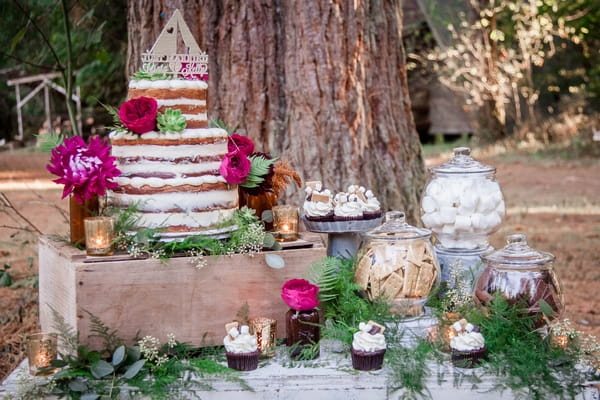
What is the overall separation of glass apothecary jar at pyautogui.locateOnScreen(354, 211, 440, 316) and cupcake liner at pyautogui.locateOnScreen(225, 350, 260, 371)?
410mm

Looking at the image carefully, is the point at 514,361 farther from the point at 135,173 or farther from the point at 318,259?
the point at 135,173

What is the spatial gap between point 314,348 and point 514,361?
512mm

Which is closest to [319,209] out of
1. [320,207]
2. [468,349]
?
[320,207]

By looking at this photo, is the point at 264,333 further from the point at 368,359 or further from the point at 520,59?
the point at 520,59

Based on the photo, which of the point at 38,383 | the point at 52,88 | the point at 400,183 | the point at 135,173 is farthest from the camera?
the point at 52,88

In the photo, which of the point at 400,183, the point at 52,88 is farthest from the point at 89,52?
the point at 52,88

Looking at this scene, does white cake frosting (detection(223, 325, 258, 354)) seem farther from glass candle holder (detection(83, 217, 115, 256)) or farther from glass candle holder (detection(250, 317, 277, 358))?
glass candle holder (detection(83, 217, 115, 256))

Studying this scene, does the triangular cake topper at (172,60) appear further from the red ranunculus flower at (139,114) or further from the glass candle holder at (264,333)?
the glass candle holder at (264,333)

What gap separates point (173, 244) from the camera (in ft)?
7.18

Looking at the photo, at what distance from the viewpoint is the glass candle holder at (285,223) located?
243 centimetres

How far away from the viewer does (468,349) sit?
2090mm

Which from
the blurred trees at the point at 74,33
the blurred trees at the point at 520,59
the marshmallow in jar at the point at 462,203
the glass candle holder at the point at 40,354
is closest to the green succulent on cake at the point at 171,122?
the glass candle holder at the point at 40,354

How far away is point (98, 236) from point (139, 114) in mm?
342

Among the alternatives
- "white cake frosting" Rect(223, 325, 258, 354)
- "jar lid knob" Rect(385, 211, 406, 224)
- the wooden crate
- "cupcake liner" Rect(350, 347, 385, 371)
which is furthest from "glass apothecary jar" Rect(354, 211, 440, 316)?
"white cake frosting" Rect(223, 325, 258, 354)
